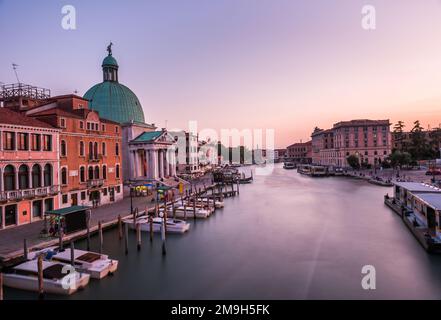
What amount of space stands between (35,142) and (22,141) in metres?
1.36

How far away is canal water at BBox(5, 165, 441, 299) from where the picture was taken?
17.1 m

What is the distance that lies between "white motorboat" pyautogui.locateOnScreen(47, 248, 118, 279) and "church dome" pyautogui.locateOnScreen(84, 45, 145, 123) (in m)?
44.2

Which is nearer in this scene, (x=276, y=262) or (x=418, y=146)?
(x=276, y=262)

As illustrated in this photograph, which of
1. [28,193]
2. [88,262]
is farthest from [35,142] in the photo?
[88,262]

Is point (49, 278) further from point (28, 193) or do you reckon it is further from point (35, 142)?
point (35, 142)

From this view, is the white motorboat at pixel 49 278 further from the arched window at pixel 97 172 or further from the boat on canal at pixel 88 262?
the arched window at pixel 97 172

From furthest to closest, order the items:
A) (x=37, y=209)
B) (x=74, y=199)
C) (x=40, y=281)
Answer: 1. (x=74, y=199)
2. (x=37, y=209)
3. (x=40, y=281)

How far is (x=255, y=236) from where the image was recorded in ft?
96.2

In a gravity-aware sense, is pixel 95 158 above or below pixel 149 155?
below

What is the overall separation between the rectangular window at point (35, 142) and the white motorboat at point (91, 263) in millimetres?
12644

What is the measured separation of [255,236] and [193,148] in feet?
241

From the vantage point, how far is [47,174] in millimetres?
29578

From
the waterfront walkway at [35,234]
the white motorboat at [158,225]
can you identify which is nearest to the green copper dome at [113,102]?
the waterfront walkway at [35,234]

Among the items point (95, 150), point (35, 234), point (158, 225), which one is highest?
point (95, 150)
